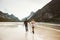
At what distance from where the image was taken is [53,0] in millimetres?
118562

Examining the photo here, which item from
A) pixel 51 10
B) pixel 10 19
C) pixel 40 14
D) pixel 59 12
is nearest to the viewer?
pixel 59 12

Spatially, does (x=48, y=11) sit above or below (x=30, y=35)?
above

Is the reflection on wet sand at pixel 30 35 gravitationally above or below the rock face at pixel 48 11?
below

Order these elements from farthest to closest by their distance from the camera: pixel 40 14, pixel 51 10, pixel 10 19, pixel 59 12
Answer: pixel 40 14, pixel 51 10, pixel 10 19, pixel 59 12

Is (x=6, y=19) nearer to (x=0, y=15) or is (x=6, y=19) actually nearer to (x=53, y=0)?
(x=0, y=15)

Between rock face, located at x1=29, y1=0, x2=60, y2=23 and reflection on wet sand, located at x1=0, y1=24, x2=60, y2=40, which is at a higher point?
rock face, located at x1=29, y1=0, x2=60, y2=23

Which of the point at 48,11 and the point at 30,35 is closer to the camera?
the point at 30,35

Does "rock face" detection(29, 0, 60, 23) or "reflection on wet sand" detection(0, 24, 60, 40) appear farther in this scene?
"rock face" detection(29, 0, 60, 23)

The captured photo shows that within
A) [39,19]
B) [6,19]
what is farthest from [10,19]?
[39,19]

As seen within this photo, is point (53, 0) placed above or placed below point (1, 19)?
above

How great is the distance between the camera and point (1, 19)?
10000cm

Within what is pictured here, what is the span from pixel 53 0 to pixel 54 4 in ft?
13.3

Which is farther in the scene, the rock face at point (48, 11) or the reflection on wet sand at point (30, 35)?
the rock face at point (48, 11)

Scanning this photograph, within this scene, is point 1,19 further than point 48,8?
No
